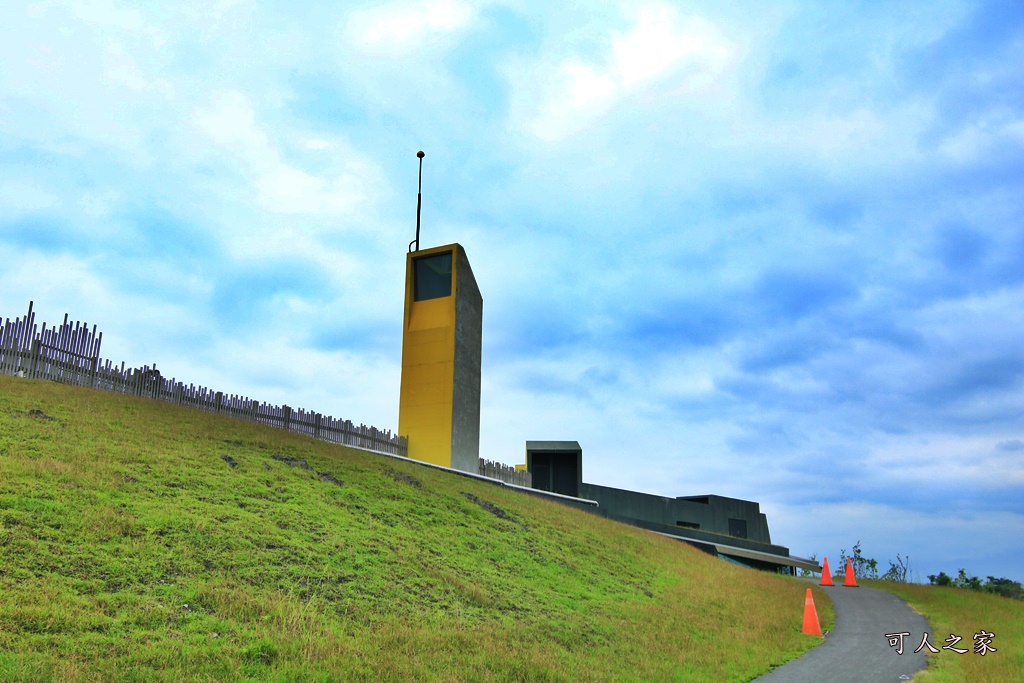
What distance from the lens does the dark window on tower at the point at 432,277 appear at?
99.6 feet

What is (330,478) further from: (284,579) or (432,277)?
(432,277)

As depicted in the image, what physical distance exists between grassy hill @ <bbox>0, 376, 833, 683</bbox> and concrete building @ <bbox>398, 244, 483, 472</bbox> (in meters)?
7.51

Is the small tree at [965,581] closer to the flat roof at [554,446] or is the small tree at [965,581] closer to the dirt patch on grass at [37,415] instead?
the flat roof at [554,446]

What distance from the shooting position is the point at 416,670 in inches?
350

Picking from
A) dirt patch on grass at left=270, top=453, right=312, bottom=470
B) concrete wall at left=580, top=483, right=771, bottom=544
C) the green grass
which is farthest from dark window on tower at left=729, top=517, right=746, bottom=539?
dirt patch on grass at left=270, top=453, right=312, bottom=470

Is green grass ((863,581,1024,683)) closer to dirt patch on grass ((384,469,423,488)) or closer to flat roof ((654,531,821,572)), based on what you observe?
flat roof ((654,531,821,572))

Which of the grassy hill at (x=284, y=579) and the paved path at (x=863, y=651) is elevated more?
the grassy hill at (x=284, y=579)

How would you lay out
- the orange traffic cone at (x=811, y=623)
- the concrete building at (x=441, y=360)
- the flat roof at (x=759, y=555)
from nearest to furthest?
the orange traffic cone at (x=811, y=623), the concrete building at (x=441, y=360), the flat roof at (x=759, y=555)

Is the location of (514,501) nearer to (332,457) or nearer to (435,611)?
(332,457)

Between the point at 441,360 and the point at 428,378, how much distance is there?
0.93m

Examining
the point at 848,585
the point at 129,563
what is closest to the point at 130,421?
the point at 129,563

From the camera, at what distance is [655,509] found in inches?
1469

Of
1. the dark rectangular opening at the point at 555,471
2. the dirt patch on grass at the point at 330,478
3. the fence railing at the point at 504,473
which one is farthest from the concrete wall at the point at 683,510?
the dirt patch on grass at the point at 330,478
